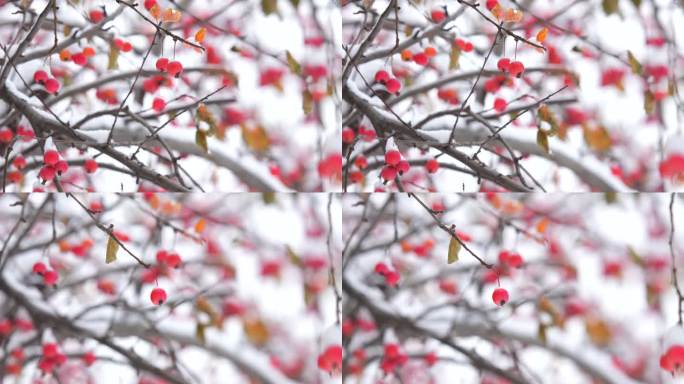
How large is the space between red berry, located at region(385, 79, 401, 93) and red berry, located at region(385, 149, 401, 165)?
17 cm

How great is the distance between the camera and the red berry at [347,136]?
2.04 m

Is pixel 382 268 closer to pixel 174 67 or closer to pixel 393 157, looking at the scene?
pixel 393 157

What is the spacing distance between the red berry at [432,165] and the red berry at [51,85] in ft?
2.83

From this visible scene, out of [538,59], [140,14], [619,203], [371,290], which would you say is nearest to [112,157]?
[140,14]

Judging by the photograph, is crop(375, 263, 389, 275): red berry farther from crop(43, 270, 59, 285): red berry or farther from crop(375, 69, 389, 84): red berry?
crop(43, 270, 59, 285): red berry

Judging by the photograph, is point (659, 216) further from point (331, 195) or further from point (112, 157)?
point (112, 157)

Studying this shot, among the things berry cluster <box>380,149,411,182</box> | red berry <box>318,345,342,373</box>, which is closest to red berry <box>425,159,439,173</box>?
berry cluster <box>380,149,411,182</box>

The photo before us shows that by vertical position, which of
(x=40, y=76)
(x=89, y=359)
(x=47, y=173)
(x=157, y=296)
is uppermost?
(x=40, y=76)

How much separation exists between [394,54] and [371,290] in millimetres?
566

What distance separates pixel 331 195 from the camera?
2039 millimetres

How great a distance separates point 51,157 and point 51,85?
0.19m

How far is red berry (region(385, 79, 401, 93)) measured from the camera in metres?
2.02

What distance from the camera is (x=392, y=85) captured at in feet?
6.63

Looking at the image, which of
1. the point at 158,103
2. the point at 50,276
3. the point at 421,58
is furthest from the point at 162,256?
the point at 421,58
